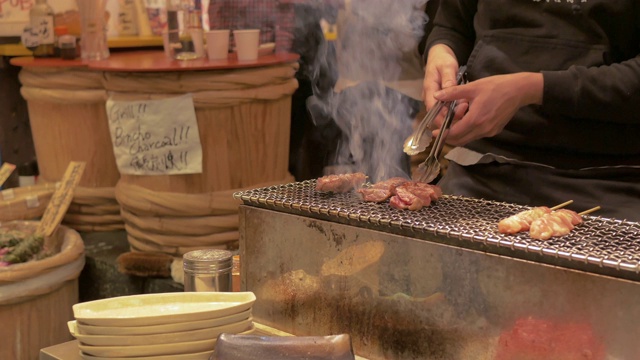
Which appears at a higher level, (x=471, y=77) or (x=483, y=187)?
(x=471, y=77)

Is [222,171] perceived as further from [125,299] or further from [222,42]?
[125,299]

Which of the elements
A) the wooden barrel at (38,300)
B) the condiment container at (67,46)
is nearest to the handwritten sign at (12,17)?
the condiment container at (67,46)

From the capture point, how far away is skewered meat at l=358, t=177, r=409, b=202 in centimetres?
198

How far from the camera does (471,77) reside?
2.59 metres

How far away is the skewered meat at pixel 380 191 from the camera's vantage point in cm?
198

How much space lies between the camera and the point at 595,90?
217 cm

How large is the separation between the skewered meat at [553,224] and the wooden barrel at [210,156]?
220 cm

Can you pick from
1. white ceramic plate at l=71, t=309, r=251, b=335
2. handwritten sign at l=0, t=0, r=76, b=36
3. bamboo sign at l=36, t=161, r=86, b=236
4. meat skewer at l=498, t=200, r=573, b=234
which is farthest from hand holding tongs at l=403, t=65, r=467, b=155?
handwritten sign at l=0, t=0, r=76, b=36

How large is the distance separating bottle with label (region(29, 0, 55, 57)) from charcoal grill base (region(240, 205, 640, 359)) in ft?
9.05

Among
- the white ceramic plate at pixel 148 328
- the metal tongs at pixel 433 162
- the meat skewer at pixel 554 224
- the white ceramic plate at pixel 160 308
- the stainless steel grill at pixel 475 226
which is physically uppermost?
the metal tongs at pixel 433 162

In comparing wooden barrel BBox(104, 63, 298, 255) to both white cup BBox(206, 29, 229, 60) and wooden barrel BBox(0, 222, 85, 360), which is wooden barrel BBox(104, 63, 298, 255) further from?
wooden barrel BBox(0, 222, 85, 360)

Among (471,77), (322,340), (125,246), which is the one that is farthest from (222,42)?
(322,340)

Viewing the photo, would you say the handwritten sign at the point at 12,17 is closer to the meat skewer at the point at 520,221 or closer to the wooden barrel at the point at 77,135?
the wooden barrel at the point at 77,135

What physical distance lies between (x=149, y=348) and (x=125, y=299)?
7.3 inches
